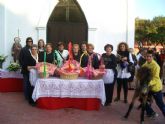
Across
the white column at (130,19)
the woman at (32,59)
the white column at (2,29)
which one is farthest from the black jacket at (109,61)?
the white column at (130,19)

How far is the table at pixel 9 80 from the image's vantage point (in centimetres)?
1315

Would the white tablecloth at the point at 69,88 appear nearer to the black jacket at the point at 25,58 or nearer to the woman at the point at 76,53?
the woman at the point at 76,53

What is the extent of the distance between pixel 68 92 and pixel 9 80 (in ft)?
11.3

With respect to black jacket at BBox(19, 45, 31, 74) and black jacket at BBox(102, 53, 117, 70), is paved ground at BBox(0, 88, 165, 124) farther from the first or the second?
black jacket at BBox(102, 53, 117, 70)

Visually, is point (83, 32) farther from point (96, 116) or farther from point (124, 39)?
point (96, 116)

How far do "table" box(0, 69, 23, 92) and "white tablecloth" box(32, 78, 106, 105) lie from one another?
2.98 meters

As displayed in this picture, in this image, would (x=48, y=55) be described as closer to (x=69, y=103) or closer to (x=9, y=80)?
(x=69, y=103)

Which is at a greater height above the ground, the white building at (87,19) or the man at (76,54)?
the white building at (87,19)

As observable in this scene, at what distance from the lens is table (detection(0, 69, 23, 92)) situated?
518 inches

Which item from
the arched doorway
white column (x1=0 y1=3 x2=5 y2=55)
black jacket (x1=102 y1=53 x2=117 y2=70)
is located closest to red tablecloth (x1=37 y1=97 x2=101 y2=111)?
black jacket (x1=102 y1=53 x2=117 y2=70)

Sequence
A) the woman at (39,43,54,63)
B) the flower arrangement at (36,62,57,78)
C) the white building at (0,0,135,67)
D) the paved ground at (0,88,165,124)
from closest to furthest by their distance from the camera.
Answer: the paved ground at (0,88,165,124) < the flower arrangement at (36,62,57,78) < the woman at (39,43,54,63) < the white building at (0,0,135,67)

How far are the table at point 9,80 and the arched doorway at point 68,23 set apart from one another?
430cm

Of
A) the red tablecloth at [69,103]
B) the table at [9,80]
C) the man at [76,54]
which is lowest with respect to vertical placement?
the red tablecloth at [69,103]

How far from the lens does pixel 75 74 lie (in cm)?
1035
